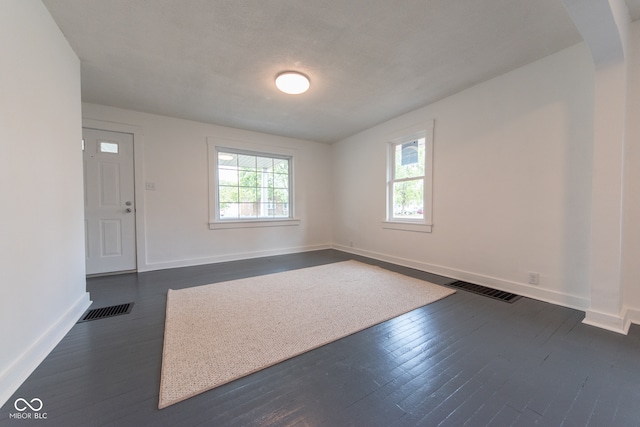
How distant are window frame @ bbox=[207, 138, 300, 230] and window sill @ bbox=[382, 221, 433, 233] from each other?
76.3 inches

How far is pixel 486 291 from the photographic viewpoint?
2.78 metres

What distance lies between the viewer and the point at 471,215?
3.11 m

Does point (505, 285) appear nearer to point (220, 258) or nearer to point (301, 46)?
point (301, 46)

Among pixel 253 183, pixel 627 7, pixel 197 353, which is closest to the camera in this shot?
pixel 197 353

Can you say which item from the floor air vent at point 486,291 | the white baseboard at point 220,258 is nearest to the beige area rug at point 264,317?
the floor air vent at point 486,291

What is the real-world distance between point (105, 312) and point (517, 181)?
4389 mm

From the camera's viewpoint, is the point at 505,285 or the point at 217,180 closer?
the point at 505,285

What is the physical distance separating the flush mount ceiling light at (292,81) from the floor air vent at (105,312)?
278cm

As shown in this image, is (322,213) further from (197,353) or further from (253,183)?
(197,353)

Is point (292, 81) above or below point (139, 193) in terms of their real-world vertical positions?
above

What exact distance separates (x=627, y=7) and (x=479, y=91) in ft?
3.86

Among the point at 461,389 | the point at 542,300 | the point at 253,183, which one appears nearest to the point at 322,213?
the point at 253,183

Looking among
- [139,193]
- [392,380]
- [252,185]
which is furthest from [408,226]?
[139,193]

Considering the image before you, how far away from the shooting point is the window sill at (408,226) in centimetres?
364
